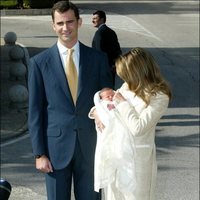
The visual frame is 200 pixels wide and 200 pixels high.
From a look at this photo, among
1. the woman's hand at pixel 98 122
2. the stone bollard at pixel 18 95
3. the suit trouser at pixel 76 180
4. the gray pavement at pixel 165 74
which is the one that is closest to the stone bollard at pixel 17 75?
the stone bollard at pixel 18 95

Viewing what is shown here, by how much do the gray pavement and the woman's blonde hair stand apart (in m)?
3.55

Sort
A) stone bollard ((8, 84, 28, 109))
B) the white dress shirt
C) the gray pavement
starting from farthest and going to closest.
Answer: stone bollard ((8, 84, 28, 109))
the gray pavement
the white dress shirt

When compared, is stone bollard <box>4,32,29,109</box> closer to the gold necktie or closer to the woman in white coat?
the gold necktie

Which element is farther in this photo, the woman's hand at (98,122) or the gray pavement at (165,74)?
the gray pavement at (165,74)

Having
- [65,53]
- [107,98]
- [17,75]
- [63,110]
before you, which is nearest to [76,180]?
[63,110]

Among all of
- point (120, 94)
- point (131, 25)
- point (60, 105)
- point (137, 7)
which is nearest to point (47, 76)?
point (60, 105)

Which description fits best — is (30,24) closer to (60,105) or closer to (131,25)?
(131,25)

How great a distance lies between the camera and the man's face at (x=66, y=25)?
16.1 ft

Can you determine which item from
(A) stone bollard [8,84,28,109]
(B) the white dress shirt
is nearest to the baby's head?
(B) the white dress shirt

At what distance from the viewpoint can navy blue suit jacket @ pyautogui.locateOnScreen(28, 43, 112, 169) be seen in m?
5.03

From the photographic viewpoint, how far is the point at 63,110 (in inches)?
199

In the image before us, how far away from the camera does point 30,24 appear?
2912 cm

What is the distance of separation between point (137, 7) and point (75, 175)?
31715 millimetres

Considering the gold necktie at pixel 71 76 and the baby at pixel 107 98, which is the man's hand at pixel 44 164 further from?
the baby at pixel 107 98
